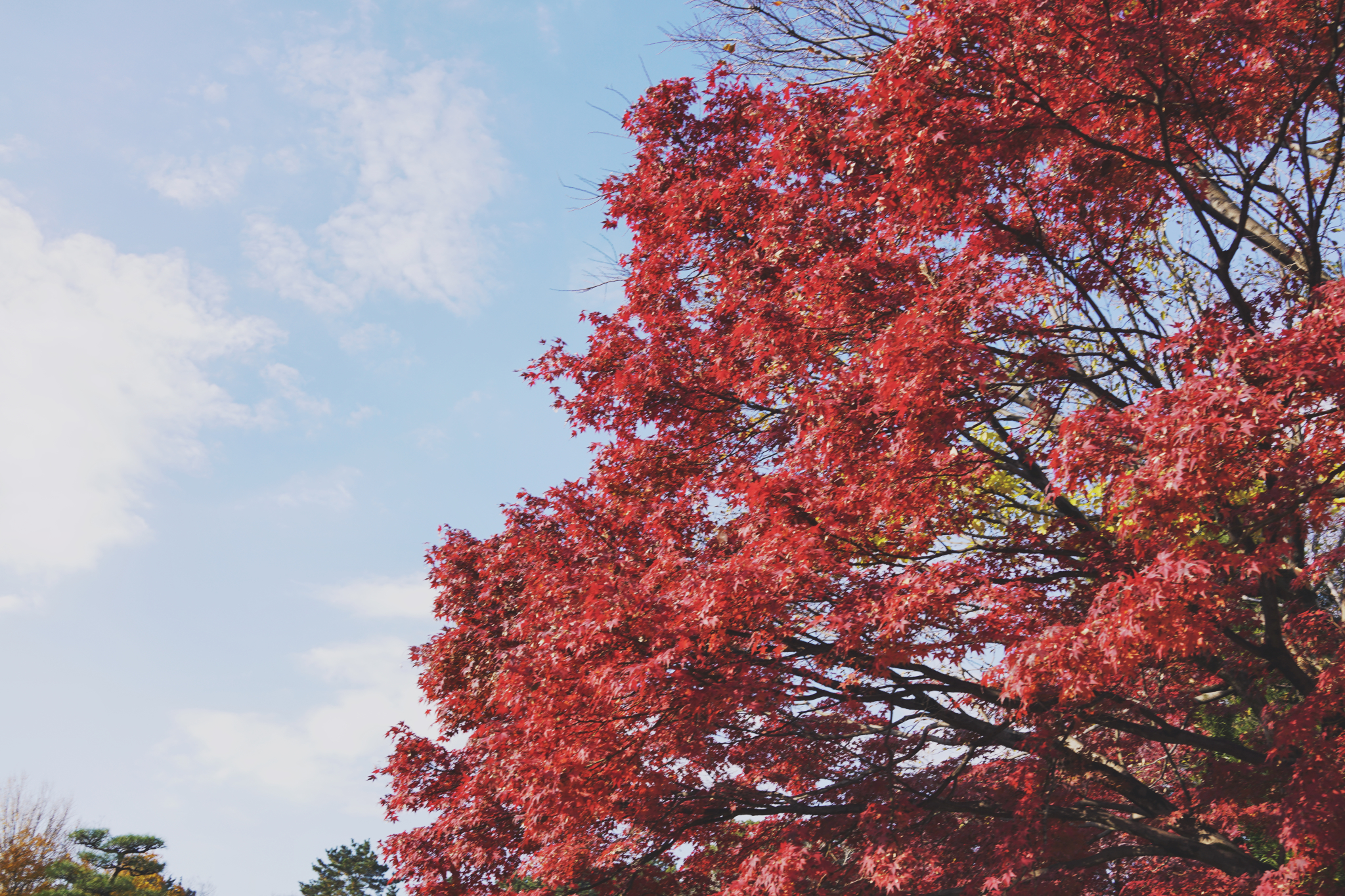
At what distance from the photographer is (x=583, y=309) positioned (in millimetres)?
10305

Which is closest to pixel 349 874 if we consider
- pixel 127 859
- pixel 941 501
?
pixel 127 859

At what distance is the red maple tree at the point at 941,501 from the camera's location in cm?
552

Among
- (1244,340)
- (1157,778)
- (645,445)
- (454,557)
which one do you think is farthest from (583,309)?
(1157,778)

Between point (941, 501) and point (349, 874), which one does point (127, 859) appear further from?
point (941, 501)

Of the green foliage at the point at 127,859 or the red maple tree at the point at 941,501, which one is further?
the green foliage at the point at 127,859

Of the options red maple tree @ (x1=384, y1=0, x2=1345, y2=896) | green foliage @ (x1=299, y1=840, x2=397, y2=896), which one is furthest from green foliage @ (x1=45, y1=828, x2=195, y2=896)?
red maple tree @ (x1=384, y1=0, x2=1345, y2=896)

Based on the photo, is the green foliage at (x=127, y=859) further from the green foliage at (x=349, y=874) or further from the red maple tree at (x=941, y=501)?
the red maple tree at (x=941, y=501)

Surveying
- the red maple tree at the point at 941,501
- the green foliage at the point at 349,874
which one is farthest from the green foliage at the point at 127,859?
the red maple tree at the point at 941,501

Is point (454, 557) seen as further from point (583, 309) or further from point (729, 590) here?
point (729, 590)

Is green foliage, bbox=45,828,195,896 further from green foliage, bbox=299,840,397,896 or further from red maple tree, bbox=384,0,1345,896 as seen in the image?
red maple tree, bbox=384,0,1345,896

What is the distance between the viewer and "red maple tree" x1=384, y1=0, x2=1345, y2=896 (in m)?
5.52

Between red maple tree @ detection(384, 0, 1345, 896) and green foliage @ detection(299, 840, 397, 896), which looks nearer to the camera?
red maple tree @ detection(384, 0, 1345, 896)

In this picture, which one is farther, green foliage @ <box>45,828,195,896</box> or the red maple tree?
green foliage @ <box>45,828,195,896</box>

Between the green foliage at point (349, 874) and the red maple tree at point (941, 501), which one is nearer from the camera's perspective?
the red maple tree at point (941, 501)
